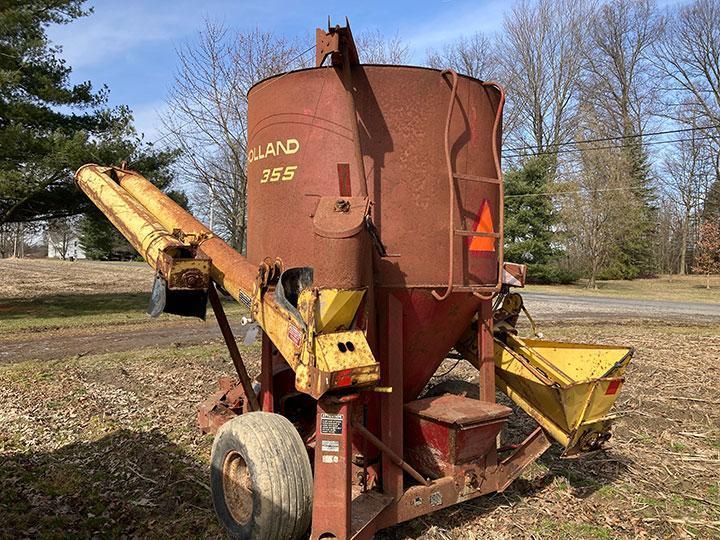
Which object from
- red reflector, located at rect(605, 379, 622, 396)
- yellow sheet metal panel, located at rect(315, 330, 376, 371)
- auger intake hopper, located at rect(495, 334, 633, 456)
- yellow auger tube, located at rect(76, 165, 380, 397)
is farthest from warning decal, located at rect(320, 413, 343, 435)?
red reflector, located at rect(605, 379, 622, 396)

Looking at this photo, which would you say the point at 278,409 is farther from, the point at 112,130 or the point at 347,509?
the point at 112,130

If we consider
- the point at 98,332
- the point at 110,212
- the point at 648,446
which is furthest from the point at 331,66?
the point at 98,332

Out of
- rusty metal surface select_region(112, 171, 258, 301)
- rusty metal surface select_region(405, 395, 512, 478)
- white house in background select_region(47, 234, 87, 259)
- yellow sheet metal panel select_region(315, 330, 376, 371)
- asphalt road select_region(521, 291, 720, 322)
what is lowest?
asphalt road select_region(521, 291, 720, 322)

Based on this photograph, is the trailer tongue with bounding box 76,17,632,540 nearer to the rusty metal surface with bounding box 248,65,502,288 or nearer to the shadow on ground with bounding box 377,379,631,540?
the rusty metal surface with bounding box 248,65,502,288

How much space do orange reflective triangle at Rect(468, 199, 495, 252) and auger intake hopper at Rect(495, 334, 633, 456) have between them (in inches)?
38.0

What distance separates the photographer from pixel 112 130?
16.6 m

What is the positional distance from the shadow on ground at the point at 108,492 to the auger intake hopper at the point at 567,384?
246cm

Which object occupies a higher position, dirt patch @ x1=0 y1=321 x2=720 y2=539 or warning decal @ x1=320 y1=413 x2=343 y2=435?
warning decal @ x1=320 y1=413 x2=343 y2=435

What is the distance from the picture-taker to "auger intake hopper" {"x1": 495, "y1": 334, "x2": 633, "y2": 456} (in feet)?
13.6

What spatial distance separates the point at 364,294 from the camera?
127 inches

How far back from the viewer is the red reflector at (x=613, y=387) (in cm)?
424

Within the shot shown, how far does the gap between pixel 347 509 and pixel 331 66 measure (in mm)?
2674

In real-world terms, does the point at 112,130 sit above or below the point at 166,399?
above

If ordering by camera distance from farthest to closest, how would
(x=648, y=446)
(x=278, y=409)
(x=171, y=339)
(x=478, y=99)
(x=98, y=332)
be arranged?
(x=98, y=332) < (x=171, y=339) < (x=648, y=446) < (x=278, y=409) < (x=478, y=99)
